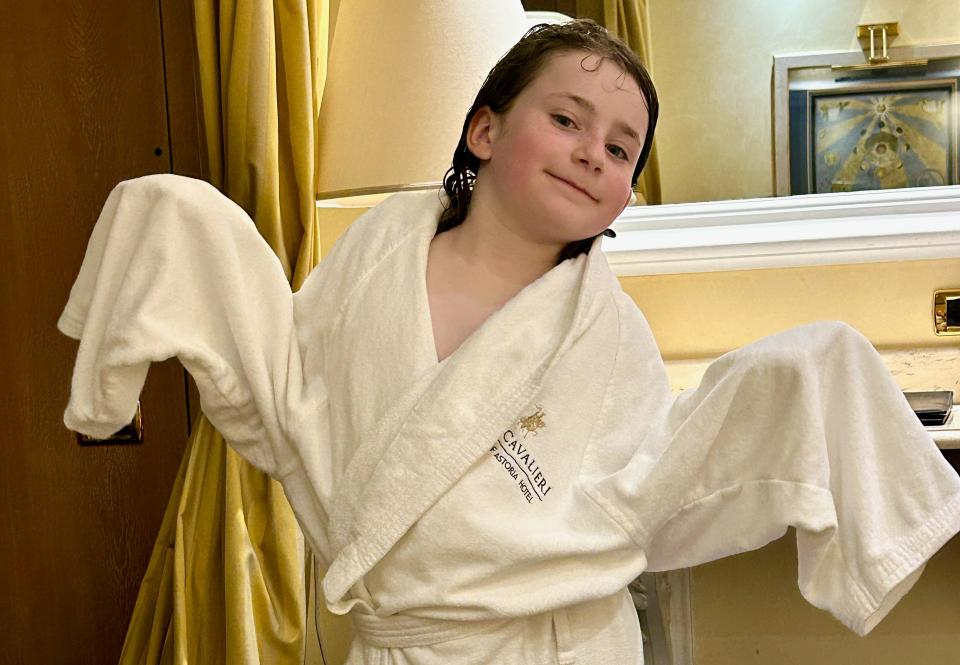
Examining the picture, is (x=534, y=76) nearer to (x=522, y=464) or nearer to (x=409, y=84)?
(x=522, y=464)

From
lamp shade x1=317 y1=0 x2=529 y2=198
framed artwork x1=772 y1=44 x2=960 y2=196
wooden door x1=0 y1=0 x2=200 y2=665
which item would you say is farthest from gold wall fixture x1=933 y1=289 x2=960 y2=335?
wooden door x1=0 y1=0 x2=200 y2=665

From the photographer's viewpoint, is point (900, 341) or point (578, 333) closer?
point (578, 333)

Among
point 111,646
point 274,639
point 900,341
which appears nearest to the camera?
point 274,639

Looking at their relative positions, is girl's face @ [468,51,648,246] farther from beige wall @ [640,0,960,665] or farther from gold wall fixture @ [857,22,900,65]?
gold wall fixture @ [857,22,900,65]

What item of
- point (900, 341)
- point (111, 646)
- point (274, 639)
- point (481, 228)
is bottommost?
point (111, 646)

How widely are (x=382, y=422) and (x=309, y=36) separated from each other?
3.08 feet

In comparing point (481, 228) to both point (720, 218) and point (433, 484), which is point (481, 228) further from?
point (720, 218)

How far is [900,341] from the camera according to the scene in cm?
178

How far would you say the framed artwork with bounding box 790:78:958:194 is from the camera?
1.81 m

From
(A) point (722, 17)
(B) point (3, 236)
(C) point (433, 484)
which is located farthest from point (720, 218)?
(B) point (3, 236)

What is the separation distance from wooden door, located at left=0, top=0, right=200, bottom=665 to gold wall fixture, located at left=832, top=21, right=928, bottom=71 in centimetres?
110

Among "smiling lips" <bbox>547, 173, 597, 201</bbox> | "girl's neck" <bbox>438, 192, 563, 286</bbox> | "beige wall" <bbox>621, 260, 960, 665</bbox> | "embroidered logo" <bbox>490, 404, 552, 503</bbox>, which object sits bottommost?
"beige wall" <bbox>621, 260, 960, 665</bbox>

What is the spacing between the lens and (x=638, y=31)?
1879 mm

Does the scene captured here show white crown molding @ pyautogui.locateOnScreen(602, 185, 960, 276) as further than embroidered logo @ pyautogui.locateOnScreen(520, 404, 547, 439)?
Yes
